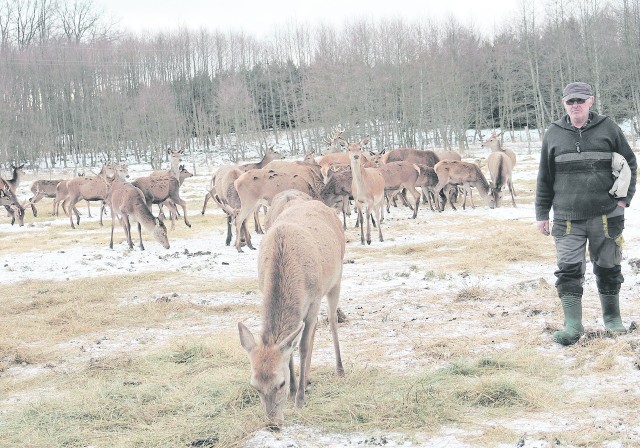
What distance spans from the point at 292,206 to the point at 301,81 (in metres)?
59.5

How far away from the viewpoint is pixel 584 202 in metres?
5.56

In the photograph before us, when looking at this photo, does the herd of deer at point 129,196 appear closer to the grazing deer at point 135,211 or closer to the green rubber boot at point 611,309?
the grazing deer at point 135,211

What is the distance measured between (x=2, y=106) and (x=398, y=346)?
45852 mm

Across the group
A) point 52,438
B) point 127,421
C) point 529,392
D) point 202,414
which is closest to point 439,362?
point 529,392

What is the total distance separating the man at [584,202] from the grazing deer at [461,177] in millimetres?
12832

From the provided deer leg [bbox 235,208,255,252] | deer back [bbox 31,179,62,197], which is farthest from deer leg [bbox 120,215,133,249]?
deer back [bbox 31,179,62,197]

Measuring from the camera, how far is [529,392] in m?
4.42

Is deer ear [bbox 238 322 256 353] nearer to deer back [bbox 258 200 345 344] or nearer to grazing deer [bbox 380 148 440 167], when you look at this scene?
deer back [bbox 258 200 345 344]

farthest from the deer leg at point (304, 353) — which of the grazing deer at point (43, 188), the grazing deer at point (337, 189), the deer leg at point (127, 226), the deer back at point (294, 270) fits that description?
the grazing deer at point (43, 188)

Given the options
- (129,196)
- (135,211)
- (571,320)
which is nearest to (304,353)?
(571,320)

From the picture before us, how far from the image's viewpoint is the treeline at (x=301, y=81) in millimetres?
44062

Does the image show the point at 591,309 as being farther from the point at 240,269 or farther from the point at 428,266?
the point at 240,269

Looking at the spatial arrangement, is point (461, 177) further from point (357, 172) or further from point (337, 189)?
point (357, 172)

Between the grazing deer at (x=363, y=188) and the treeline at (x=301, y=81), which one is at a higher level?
the treeline at (x=301, y=81)
